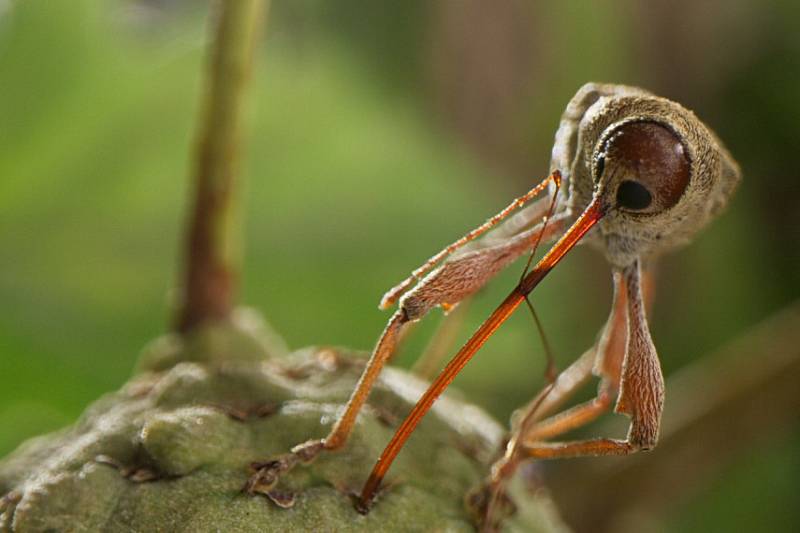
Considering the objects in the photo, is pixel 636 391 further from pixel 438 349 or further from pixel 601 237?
pixel 438 349

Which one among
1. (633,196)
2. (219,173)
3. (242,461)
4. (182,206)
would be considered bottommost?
(182,206)

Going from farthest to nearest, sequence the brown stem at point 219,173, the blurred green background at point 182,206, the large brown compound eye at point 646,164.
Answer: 1. the blurred green background at point 182,206
2. the brown stem at point 219,173
3. the large brown compound eye at point 646,164

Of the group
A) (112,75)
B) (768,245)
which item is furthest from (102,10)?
(768,245)

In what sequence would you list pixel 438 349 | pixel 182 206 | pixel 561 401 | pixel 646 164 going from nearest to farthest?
pixel 646 164, pixel 561 401, pixel 438 349, pixel 182 206

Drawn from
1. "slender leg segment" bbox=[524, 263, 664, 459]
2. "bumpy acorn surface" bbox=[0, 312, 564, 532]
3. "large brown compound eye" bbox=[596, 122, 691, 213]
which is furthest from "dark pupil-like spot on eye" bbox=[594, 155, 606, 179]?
"bumpy acorn surface" bbox=[0, 312, 564, 532]

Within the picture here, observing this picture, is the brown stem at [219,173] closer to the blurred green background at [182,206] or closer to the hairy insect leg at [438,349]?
the hairy insect leg at [438,349]

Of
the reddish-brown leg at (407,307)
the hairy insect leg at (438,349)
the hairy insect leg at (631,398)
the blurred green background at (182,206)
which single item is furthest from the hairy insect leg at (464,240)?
the blurred green background at (182,206)

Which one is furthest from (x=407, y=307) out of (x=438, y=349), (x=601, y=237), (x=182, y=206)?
(x=182, y=206)
